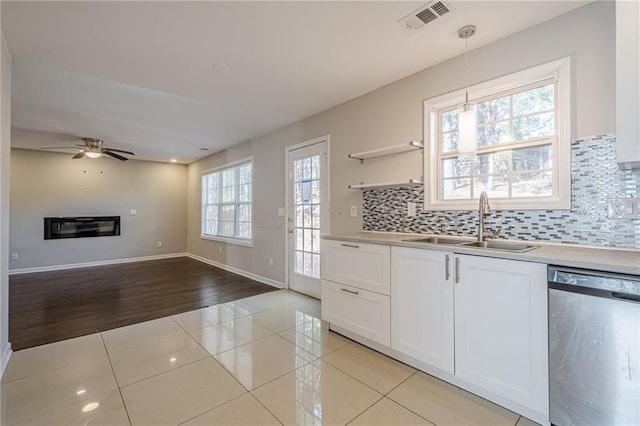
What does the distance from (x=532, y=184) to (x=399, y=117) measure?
1300mm

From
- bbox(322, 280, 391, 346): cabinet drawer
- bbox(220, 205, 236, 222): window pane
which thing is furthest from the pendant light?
bbox(220, 205, 236, 222): window pane

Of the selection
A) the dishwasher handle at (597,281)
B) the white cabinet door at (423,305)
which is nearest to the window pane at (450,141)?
the white cabinet door at (423,305)

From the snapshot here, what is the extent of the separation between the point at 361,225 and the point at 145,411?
2364 millimetres

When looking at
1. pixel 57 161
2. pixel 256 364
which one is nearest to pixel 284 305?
pixel 256 364

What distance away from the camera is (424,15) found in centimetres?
192

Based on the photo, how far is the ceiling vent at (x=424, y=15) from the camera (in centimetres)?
184

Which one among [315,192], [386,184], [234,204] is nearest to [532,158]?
[386,184]

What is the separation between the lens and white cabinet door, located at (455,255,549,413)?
1.55m

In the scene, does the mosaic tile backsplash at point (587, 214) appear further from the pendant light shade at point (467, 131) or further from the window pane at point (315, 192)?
the window pane at point (315, 192)

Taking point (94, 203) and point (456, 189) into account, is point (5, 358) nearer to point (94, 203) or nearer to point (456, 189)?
point (456, 189)

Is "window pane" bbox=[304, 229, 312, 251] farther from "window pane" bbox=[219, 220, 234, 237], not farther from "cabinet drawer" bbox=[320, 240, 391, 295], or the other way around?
"window pane" bbox=[219, 220, 234, 237]

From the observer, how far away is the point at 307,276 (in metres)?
4.00

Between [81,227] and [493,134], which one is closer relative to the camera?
[493,134]

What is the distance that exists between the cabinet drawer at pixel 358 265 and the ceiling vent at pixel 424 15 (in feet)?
5.32
